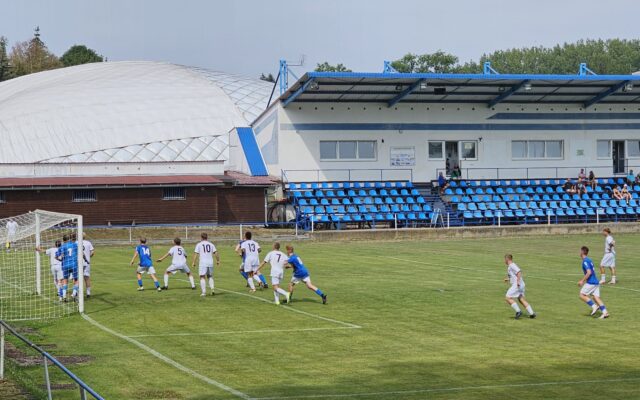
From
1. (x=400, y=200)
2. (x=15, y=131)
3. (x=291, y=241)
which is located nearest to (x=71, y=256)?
(x=291, y=241)

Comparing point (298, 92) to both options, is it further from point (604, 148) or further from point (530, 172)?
point (604, 148)

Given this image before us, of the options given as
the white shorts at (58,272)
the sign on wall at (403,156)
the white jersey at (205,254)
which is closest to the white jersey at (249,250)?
the white jersey at (205,254)

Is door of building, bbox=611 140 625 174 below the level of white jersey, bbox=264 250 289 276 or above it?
above

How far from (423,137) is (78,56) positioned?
302 feet

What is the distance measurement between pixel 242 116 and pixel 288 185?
73.8ft

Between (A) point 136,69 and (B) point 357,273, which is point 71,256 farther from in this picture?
(A) point 136,69

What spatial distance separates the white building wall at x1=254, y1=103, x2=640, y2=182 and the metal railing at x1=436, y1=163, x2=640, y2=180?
69mm

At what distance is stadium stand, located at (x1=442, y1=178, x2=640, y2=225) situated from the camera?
5862 cm

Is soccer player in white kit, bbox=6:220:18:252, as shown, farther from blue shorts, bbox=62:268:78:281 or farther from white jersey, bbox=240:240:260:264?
white jersey, bbox=240:240:260:264

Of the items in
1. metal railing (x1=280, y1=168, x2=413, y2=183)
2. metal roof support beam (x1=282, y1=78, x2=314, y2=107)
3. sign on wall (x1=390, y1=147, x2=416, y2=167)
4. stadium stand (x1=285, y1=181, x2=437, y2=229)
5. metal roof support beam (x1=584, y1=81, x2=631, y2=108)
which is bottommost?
stadium stand (x1=285, y1=181, x2=437, y2=229)

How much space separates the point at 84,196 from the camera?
57906 mm

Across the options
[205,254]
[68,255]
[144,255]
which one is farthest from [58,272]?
[205,254]

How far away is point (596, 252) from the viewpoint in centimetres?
4369

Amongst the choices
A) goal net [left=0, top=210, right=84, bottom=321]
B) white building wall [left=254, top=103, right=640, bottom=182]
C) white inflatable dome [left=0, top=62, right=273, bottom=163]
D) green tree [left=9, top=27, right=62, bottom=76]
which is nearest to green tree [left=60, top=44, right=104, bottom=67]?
green tree [left=9, top=27, right=62, bottom=76]
